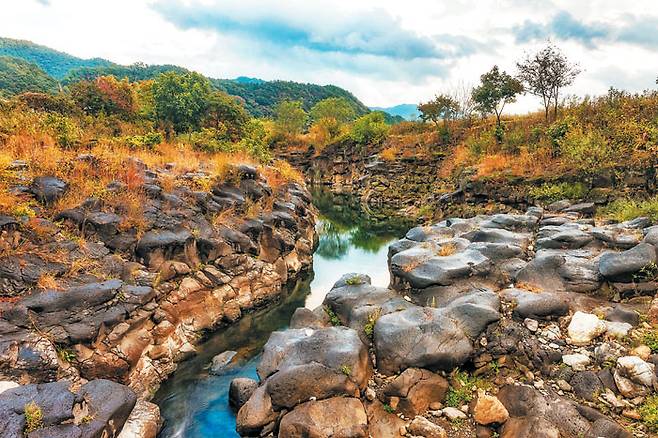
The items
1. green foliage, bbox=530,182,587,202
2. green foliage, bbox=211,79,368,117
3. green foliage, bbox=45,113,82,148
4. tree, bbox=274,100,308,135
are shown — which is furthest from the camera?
green foliage, bbox=211,79,368,117

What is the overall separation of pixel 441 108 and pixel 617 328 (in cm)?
3845

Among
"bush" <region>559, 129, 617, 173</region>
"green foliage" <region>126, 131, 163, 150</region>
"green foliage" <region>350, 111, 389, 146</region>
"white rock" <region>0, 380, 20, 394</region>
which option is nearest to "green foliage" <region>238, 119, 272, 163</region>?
"green foliage" <region>126, 131, 163, 150</region>

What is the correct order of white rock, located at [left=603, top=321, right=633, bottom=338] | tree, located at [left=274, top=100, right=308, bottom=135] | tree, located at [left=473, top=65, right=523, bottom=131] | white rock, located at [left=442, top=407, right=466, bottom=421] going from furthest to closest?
tree, located at [left=274, top=100, right=308, bottom=135] → tree, located at [left=473, top=65, right=523, bottom=131] → white rock, located at [left=603, top=321, right=633, bottom=338] → white rock, located at [left=442, top=407, right=466, bottom=421]

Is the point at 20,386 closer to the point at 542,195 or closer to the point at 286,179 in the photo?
the point at 286,179

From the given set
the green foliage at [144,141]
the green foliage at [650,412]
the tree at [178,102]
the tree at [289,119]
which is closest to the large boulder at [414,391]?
the green foliage at [650,412]

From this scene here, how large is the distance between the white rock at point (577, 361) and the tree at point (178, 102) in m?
22.7

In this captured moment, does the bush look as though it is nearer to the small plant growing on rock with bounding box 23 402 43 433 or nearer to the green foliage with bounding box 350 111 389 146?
the small plant growing on rock with bounding box 23 402 43 433

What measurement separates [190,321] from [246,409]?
4718mm

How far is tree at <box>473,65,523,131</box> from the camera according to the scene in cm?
3256

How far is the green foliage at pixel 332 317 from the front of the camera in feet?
34.9

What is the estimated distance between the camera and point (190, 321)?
467 inches

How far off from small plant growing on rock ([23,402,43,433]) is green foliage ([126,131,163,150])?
44.6 ft

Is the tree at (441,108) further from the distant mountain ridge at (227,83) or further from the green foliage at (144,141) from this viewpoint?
the distant mountain ridge at (227,83)

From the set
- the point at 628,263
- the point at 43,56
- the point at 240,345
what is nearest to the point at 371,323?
the point at 240,345
